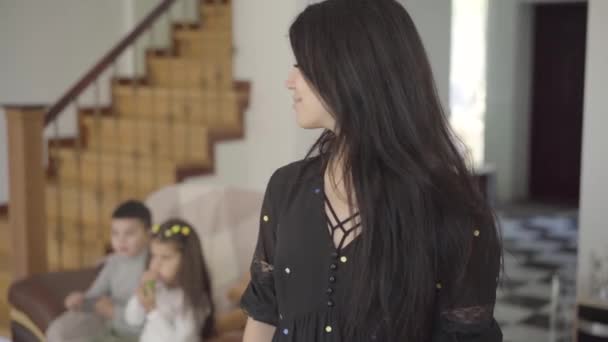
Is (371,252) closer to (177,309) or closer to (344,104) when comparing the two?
(344,104)

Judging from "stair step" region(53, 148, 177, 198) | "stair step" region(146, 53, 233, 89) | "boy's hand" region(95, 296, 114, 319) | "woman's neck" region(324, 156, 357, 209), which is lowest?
"boy's hand" region(95, 296, 114, 319)

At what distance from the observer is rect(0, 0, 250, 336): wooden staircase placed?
4609mm

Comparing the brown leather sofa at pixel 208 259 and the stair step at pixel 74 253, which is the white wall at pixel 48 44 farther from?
the brown leather sofa at pixel 208 259

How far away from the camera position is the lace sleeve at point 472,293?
3.94 feet

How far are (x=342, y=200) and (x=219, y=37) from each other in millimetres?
4532

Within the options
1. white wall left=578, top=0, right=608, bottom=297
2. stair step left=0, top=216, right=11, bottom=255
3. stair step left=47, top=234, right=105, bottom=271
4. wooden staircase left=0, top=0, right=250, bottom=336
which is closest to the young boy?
wooden staircase left=0, top=0, right=250, bottom=336

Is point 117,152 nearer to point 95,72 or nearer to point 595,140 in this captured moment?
point 95,72

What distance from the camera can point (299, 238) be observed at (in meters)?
1.27

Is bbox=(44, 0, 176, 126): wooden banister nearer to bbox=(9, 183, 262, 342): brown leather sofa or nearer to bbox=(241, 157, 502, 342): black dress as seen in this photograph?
bbox=(9, 183, 262, 342): brown leather sofa

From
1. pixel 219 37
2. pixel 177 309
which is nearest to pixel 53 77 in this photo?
pixel 219 37

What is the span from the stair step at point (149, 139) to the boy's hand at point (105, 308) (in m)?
1.45

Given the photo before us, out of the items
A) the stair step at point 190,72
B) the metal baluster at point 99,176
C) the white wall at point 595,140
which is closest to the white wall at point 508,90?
the stair step at point 190,72

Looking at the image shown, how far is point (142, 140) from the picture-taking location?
17.4 ft

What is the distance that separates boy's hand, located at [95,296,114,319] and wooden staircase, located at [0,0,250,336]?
3.90 ft
